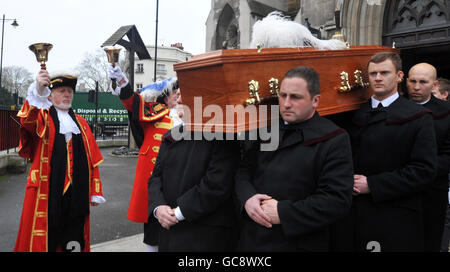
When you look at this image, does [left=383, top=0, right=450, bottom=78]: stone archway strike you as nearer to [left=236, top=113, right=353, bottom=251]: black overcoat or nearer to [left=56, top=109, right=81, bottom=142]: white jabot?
[left=236, top=113, right=353, bottom=251]: black overcoat

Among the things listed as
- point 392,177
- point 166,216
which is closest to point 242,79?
point 166,216

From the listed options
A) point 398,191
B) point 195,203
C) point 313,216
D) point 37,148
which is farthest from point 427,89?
point 37,148

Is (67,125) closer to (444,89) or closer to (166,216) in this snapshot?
(166,216)

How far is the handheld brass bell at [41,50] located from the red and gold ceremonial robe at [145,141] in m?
0.84

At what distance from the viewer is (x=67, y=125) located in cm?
336

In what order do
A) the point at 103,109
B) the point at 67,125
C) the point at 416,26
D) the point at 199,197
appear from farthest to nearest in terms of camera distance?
the point at 103,109
the point at 416,26
the point at 67,125
the point at 199,197

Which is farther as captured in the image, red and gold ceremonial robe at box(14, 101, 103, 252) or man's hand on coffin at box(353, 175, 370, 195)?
red and gold ceremonial robe at box(14, 101, 103, 252)

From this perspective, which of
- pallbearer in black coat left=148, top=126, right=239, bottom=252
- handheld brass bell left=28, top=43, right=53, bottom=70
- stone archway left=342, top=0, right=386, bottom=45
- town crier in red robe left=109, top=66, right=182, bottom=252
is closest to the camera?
pallbearer in black coat left=148, top=126, right=239, bottom=252

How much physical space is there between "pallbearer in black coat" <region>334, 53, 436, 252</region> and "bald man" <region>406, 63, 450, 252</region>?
1.65 ft

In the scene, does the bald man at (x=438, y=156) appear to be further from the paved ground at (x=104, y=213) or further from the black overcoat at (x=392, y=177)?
the paved ground at (x=104, y=213)

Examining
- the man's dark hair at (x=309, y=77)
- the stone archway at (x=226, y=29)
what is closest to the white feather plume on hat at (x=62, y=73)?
Result: the man's dark hair at (x=309, y=77)

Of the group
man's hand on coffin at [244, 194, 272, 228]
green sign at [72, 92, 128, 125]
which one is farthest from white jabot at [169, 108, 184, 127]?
green sign at [72, 92, 128, 125]

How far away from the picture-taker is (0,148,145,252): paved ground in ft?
15.8

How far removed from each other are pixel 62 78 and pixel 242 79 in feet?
7.01
